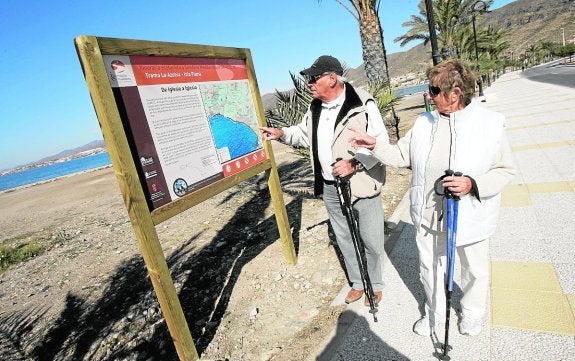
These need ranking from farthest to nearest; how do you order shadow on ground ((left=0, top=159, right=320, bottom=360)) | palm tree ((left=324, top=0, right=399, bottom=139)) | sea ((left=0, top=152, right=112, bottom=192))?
sea ((left=0, top=152, right=112, bottom=192)) < palm tree ((left=324, top=0, right=399, bottom=139)) < shadow on ground ((left=0, top=159, right=320, bottom=360))

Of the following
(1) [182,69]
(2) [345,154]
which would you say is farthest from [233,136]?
(2) [345,154]

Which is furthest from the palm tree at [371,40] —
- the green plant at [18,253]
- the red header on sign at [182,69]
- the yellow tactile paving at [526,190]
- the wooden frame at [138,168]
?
the green plant at [18,253]

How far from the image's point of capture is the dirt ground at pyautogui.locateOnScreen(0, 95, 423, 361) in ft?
10.9

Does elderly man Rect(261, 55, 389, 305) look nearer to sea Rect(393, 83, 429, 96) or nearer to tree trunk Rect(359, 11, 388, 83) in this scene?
sea Rect(393, 83, 429, 96)

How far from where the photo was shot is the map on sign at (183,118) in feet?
8.30


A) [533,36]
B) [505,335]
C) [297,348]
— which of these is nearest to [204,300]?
[297,348]

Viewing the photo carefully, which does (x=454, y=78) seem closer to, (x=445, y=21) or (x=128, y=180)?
(x=128, y=180)

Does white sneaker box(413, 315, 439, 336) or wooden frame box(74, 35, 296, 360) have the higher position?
wooden frame box(74, 35, 296, 360)

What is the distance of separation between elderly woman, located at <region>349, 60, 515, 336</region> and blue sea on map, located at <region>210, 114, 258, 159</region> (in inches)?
61.5

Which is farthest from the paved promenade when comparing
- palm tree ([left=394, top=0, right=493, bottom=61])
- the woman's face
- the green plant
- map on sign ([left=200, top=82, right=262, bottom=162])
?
palm tree ([left=394, top=0, right=493, bottom=61])

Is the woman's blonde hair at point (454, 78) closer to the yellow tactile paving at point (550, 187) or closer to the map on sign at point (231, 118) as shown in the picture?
the map on sign at point (231, 118)

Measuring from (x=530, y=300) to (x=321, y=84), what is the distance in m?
2.48

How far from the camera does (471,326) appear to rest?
2.48 meters

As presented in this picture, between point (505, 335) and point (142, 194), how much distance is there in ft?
9.40
